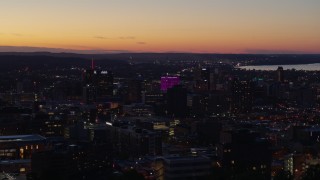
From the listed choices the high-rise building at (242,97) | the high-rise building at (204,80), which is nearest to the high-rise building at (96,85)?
the high-rise building at (242,97)

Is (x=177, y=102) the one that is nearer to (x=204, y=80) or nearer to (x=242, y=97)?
(x=242, y=97)

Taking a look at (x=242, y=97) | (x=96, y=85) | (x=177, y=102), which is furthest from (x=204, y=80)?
(x=177, y=102)

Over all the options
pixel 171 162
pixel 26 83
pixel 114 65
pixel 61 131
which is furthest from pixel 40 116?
pixel 114 65

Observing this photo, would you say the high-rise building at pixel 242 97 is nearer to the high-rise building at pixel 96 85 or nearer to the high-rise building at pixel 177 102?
the high-rise building at pixel 177 102

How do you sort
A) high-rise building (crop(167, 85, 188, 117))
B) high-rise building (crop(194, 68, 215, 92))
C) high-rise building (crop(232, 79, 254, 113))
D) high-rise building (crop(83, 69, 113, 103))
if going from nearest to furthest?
high-rise building (crop(167, 85, 188, 117)) < high-rise building (crop(232, 79, 254, 113)) < high-rise building (crop(83, 69, 113, 103)) < high-rise building (crop(194, 68, 215, 92))

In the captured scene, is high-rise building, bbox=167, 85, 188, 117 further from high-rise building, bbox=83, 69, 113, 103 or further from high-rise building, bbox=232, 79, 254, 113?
high-rise building, bbox=83, 69, 113, 103

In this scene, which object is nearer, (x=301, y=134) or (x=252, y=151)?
(x=252, y=151)

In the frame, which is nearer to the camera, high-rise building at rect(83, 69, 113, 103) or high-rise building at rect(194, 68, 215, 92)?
high-rise building at rect(83, 69, 113, 103)

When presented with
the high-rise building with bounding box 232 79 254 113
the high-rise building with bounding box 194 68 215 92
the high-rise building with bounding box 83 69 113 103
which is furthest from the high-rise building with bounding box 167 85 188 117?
the high-rise building with bounding box 194 68 215 92

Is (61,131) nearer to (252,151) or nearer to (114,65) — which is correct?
(252,151)

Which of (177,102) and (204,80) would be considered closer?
(177,102)

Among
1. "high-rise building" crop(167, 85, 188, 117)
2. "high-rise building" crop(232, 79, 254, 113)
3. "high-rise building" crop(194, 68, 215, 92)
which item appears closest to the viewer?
"high-rise building" crop(167, 85, 188, 117)
